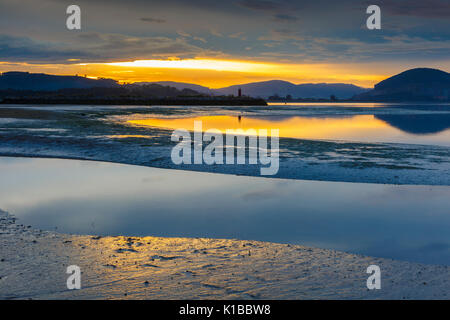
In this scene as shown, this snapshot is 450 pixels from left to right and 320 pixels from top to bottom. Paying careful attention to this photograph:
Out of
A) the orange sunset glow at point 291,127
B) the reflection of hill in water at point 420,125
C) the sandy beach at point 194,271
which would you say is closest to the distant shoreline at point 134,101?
the orange sunset glow at point 291,127

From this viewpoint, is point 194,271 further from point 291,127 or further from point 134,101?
point 134,101

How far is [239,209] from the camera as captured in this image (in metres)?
9.77

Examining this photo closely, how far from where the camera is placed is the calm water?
7.73 m

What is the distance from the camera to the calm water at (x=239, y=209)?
773cm

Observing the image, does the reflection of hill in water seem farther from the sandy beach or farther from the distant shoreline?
the distant shoreline

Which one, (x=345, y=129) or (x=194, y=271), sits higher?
(x=345, y=129)

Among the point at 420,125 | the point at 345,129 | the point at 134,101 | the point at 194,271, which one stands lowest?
the point at 194,271

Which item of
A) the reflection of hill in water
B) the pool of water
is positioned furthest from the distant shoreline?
the reflection of hill in water

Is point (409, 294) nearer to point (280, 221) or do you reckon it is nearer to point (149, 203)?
point (280, 221)

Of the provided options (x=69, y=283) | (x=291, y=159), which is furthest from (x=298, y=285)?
(x=291, y=159)

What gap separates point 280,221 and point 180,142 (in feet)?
43.3

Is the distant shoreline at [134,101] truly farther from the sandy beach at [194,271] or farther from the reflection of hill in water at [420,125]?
the sandy beach at [194,271]

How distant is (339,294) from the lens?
5.10m

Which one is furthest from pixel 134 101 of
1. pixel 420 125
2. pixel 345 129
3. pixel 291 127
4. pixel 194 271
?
pixel 194 271
